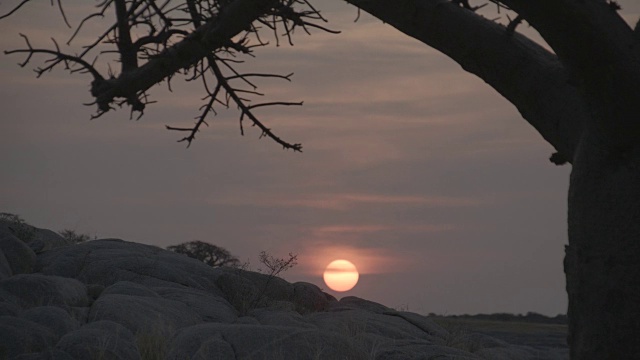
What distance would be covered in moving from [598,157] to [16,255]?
1045 centimetres

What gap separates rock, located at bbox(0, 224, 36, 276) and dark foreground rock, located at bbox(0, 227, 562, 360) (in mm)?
15

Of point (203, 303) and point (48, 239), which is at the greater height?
point (48, 239)

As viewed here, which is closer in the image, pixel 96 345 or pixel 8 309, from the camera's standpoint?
pixel 96 345

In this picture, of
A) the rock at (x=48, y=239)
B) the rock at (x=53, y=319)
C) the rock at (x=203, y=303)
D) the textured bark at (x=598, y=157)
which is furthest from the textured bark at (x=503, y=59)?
the rock at (x=48, y=239)

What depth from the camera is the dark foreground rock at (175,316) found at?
23.5 feet

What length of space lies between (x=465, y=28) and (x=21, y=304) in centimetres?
671

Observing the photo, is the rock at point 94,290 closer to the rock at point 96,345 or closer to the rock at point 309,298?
the rock at point 96,345

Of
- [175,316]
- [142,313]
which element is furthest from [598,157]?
[175,316]

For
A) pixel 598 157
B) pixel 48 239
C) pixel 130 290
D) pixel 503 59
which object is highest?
pixel 48 239

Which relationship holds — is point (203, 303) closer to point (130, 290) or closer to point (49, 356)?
point (130, 290)

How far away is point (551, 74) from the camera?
14.7ft

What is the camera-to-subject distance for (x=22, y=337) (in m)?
7.25

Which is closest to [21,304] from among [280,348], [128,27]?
[280,348]

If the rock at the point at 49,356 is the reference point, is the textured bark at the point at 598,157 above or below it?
above
